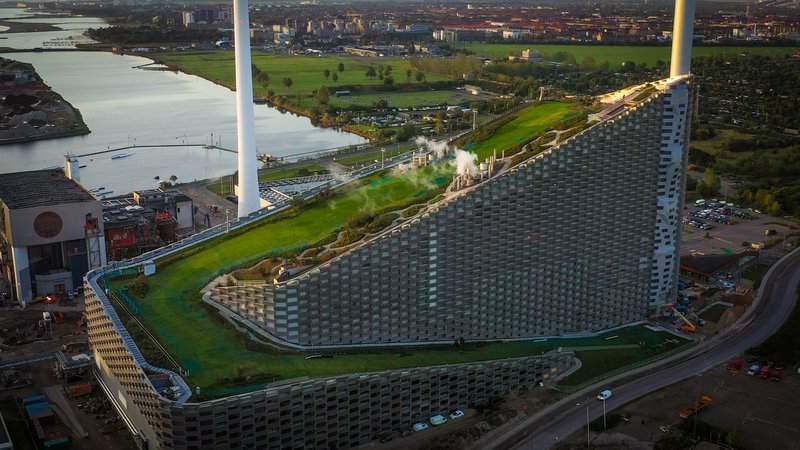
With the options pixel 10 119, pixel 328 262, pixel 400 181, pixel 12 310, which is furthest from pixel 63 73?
pixel 328 262

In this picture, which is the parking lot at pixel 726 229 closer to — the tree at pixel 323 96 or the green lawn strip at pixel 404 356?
the green lawn strip at pixel 404 356

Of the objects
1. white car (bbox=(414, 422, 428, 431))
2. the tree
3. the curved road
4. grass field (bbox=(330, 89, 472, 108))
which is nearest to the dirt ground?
the curved road

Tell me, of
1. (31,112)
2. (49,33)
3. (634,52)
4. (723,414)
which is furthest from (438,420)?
(49,33)

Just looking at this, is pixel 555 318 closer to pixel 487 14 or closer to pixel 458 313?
pixel 458 313

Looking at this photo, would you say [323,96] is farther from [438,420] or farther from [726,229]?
[438,420]

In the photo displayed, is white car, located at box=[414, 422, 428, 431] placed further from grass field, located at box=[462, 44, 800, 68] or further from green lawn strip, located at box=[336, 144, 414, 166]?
grass field, located at box=[462, 44, 800, 68]
